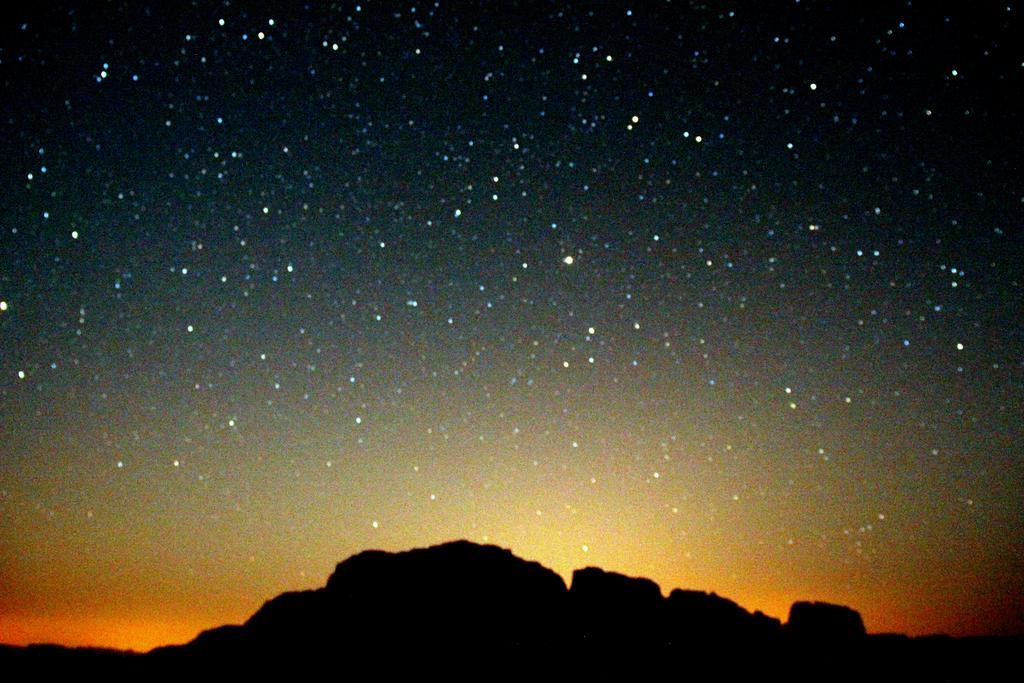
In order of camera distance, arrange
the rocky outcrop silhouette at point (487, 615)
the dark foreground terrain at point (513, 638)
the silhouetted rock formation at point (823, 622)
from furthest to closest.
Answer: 1. the silhouetted rock formation at point (823, 622)
2. the rocky outcrop silhouette at point (487, 615)
3. the dark foreground terrain at point (513, 638)

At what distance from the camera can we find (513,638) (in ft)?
90.9

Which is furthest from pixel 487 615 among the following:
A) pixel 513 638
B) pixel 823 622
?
pixel 823 622

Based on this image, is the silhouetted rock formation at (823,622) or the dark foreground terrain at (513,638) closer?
the dark foreground terrain at (513,638)

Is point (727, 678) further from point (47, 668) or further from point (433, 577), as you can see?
point (47, 668)

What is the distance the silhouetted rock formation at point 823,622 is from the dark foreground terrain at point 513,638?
7 centimetres

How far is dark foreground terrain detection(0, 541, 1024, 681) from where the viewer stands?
80.8ft

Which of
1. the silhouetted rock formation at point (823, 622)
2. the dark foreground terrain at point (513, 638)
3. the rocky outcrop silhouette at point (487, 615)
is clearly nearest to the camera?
the dark foreground terrain at point (513, 638)

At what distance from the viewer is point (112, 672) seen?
82.1 ft

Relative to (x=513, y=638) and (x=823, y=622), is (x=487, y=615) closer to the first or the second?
(x=513, y=638)

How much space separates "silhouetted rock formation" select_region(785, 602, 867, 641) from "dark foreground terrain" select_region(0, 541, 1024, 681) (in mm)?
74

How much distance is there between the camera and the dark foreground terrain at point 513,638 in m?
24.6

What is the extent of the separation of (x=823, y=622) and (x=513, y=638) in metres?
16.6

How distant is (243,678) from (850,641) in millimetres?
27267

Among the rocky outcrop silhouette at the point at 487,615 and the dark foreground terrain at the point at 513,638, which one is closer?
the dark foreground terrain at the point at 513,638
